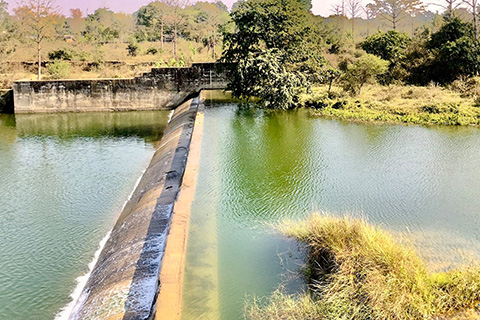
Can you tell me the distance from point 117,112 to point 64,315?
45.2ft

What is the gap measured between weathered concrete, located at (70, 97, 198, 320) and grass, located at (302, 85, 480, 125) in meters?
6.69

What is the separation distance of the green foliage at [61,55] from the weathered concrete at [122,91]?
791cm

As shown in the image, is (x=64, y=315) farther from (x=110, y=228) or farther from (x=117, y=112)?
(x=117, y=112)

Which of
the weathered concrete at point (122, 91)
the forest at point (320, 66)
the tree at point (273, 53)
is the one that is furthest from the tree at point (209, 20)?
the tree at point (273, 53)

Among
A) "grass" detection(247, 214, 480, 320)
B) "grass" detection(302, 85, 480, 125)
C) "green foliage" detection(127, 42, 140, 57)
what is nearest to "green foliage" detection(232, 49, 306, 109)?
"grass" detection(302, 85, 480, 125)

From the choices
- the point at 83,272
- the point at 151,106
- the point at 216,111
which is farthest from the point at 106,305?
the point at 151,106

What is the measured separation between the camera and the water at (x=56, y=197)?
5.12 metres

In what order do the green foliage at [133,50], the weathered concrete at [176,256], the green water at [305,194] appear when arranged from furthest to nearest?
the green foliage at [133,50], the green water at [305,194], the weathered concrete at [176,256]

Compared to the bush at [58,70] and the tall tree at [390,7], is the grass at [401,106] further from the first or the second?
the tall tree at [390,7]

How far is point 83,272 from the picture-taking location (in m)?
5.44

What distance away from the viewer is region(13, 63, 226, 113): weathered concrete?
1703 cm

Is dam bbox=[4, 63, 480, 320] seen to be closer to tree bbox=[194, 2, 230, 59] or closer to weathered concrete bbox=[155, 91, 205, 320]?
weathered concrete bbox=[155, 91, 205, 320]

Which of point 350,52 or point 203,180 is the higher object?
point 350,52

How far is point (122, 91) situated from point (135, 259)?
1384cm
